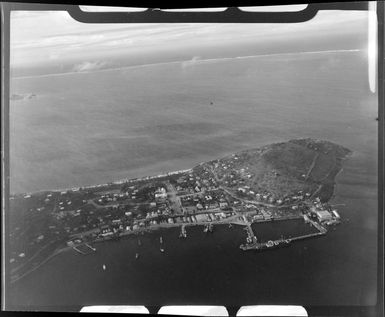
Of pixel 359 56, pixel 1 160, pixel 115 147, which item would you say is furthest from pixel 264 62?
pixel 1 160

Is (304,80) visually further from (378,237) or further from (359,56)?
(378,237)

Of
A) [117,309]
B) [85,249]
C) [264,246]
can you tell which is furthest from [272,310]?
[85,249]

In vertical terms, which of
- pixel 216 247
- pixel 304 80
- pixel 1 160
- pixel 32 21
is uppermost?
pixel 32 21

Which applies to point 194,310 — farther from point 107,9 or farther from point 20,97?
point 107,9

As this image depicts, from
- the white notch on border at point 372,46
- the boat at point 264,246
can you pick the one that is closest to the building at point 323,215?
the boat at point 264,246

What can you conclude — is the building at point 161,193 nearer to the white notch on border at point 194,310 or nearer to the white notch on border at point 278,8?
the white notch on border at point 194,310

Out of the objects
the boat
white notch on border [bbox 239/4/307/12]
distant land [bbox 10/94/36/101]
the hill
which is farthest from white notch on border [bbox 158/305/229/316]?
white notch on border [bbox 239/4/307/12]

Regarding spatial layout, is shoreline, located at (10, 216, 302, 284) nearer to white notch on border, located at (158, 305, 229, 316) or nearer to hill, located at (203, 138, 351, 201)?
hill, located at (203, 138, 351, 201)
